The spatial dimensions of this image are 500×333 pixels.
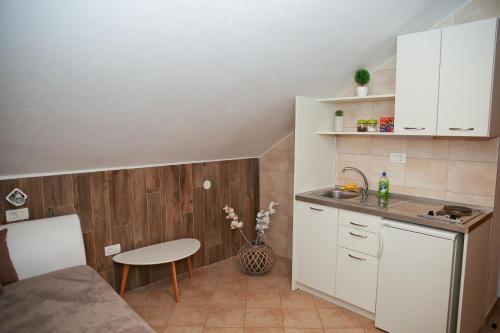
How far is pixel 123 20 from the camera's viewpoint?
1.53 metres

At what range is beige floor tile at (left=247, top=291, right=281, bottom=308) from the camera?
9.13ft

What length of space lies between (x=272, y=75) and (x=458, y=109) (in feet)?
4.16

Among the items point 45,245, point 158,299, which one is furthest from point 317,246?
point 45,245

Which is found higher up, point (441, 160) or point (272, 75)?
point (272, 75)

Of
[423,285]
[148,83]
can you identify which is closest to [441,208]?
[423,285]

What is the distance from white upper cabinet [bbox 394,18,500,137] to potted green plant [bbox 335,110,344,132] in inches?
26.4

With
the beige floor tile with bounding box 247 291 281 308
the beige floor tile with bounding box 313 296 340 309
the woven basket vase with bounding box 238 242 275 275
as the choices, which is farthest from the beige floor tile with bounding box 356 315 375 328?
the woven basket vase with bounding box 238 242 275 275

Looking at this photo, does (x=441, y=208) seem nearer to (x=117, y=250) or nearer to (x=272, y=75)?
(x=272, y=75)

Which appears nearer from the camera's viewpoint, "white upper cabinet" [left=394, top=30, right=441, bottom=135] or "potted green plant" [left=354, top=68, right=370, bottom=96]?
"white upper cabinet" [left=394, top=30, right=441, bottom=135]

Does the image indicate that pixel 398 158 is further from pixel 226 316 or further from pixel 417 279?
pixel 226 316

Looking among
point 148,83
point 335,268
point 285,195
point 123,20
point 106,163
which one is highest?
point 123,20

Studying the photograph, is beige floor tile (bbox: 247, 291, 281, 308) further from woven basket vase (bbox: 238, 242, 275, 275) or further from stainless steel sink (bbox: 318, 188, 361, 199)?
stainless steel sink (bbox: 318, 188, 361, 199)

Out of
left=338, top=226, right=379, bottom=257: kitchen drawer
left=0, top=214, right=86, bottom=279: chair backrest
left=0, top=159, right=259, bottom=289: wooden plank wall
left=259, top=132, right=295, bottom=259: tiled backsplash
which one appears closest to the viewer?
left=0, top=214, right=86, bottom=279: chair backrest

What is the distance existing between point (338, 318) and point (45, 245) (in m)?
2.25
